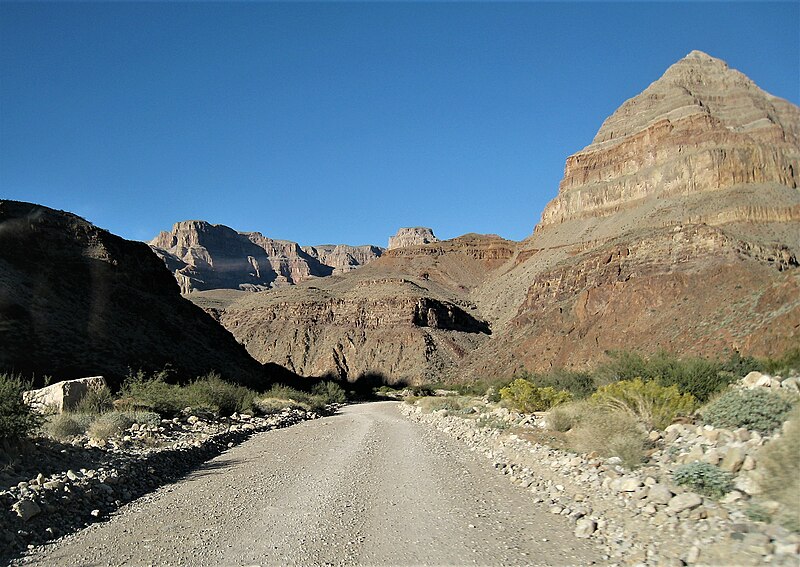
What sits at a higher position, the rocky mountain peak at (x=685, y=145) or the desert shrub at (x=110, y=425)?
the rocky mountain peak at (x=685, y=145)

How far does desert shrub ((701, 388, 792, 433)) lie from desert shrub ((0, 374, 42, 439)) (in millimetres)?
13160

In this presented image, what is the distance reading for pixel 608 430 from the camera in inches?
458

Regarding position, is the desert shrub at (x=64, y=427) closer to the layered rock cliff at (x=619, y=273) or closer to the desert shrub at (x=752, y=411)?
the desert shrub at (x=752, y=411)

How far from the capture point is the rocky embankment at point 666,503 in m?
5.80

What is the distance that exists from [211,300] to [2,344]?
111 m

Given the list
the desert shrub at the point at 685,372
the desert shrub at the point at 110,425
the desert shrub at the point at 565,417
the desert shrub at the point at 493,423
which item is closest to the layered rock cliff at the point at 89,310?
the desert shrub at the point at 110,425

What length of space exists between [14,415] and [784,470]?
1259cm

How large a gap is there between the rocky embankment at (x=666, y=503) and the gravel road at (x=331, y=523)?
42 cm

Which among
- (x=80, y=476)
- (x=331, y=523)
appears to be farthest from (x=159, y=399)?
(x=331, y=523)

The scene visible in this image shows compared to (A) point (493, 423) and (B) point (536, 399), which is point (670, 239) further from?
(A) point (493, 423)

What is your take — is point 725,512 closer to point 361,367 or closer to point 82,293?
point 82,293

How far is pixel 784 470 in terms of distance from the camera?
21.7 feet

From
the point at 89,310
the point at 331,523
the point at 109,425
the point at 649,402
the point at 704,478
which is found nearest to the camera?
the point at 704,478

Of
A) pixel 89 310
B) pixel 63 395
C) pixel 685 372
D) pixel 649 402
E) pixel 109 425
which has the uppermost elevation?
pixel 89 310
